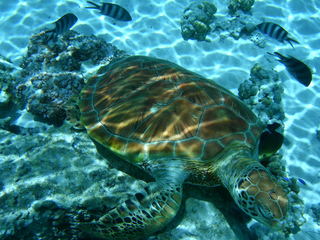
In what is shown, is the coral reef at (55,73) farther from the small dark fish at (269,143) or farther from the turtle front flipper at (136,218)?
the small dark fish at (269,143)

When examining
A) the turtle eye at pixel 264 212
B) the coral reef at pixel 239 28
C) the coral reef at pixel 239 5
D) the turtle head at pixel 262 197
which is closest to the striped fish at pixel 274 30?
the coral reef at pixel 239 28

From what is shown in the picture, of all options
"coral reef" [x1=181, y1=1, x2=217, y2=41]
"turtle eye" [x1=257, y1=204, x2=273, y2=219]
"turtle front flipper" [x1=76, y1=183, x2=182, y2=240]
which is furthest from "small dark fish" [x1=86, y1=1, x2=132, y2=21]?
"turtle eye" [x1=257, y1=204, x2=273, y2=219]

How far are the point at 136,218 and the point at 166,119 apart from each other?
1.31 metres

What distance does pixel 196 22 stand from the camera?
21.8 ft

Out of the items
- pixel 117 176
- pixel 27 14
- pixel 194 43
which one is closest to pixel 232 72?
pixel 194 43

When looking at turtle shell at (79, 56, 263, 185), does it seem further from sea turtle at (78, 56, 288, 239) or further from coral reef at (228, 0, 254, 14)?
coral reef at (228, 0, 254, 14)

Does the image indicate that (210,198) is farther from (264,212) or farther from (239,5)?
(239,5)

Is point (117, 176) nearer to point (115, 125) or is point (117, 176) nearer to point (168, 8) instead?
point (115, 125)

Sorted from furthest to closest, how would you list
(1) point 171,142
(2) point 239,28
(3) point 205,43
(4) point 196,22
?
(2) point 239,28 → (3) point 205,43 → (4) point 196,22 → (1) point 171,142

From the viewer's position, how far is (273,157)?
13.3 feet

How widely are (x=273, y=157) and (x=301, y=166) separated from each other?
3.79 feet

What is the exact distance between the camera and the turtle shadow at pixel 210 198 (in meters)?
2.90

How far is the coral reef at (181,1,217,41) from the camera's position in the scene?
22.0 ft

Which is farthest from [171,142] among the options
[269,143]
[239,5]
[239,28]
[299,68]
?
[239,5]
